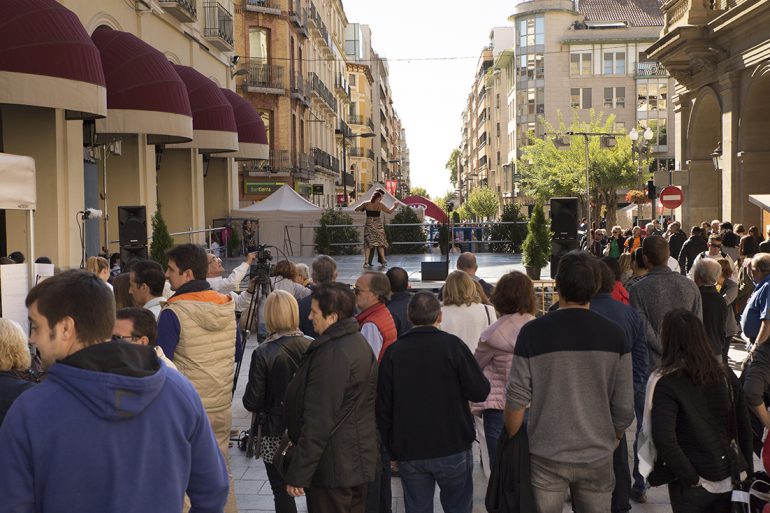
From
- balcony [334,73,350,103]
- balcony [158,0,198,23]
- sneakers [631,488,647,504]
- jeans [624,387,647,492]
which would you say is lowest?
sneakers [631,488,647,504]

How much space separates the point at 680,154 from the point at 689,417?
88.0 ft

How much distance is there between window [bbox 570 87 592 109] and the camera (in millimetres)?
79062

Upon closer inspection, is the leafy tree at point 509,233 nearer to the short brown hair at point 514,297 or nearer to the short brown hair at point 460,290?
the short brown hair at point 460,290

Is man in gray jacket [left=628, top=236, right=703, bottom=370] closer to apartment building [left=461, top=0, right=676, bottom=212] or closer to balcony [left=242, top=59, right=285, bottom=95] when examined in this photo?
balcony [left=242, top=59, right=285, bottom=95]

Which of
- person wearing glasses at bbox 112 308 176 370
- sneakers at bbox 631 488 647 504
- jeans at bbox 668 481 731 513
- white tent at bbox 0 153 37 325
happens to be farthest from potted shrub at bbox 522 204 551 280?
person wearing glasses at bbox 112 308 176 370

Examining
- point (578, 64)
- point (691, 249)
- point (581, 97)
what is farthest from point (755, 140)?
point (578, 64)

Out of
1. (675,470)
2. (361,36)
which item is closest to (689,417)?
(675,470)

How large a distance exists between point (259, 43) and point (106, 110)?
28.8 metres

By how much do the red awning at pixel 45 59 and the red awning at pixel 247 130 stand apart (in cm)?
1543

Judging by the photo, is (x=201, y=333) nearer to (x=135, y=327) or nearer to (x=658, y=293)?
(x=135, y=327)

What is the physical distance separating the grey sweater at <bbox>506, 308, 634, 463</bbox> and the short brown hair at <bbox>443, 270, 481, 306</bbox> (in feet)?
6.89

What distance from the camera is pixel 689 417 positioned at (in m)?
4.51

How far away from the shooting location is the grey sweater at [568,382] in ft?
15.0

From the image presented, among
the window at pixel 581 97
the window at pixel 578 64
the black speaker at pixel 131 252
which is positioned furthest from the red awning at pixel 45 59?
the window at pixel 578 64
